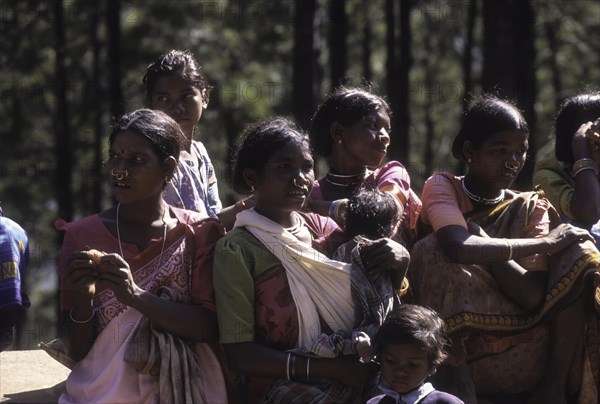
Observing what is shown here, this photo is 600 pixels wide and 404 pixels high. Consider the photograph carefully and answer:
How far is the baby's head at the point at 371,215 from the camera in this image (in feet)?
14.6

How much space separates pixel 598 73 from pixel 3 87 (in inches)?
498

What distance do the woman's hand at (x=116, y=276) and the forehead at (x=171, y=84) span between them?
5.86 ft

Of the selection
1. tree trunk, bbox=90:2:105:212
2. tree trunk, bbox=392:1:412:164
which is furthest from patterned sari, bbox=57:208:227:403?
tree trunk, bbox=90:2:105:212

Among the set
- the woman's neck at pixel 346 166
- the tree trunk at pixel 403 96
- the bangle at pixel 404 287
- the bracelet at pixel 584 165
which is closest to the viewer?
the bangle at pixel 404 287

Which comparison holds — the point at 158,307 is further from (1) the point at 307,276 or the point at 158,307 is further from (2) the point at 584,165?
(2) the point at 584,165

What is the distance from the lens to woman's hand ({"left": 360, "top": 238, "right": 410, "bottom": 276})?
14.1 feet

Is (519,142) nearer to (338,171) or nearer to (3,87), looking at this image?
(338,171)

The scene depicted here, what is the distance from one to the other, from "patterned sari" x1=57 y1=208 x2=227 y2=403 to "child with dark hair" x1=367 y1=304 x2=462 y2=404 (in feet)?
2.63

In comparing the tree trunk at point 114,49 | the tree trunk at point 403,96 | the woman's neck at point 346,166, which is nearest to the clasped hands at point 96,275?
the woman's neck at point 346,166

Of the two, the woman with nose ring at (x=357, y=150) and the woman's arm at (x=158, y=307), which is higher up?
the woman with nose ring at (x=357, y=150)

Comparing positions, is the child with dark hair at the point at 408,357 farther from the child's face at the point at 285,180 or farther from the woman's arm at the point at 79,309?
the woman's arm at the point at 79,309

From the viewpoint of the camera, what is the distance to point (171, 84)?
568cm

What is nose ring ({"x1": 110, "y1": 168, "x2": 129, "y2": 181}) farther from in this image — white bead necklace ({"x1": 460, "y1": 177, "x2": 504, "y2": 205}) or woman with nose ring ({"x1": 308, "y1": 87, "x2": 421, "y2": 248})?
white bead necklace ({"x1": 460, "y1": 177, "x2": 504, "y2": 205})

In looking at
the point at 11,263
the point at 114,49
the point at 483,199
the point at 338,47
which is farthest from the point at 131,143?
the point at 114,49
